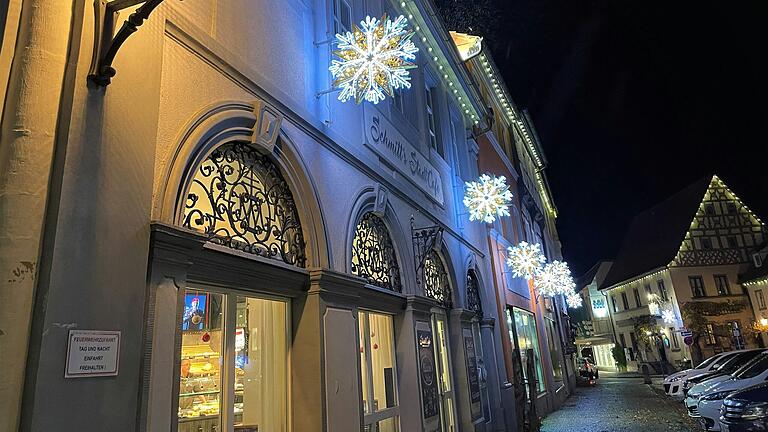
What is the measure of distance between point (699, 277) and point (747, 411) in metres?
31.0

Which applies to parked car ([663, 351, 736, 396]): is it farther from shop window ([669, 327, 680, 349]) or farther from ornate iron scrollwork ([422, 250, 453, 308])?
shop window ([669, 327, 680, 349])

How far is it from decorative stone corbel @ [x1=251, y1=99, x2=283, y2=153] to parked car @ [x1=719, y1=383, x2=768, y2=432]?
8.12 m

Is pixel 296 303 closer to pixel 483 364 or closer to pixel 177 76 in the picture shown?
pixel 177 76

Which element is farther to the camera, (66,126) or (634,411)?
(634,411)

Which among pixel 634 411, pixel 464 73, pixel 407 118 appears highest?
pixel 464 73

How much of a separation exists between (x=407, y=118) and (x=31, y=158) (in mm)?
7370

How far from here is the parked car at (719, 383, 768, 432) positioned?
25.1 feet

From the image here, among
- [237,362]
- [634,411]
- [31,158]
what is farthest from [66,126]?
[634,411]

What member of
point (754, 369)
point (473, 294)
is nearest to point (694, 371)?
point (754, 369)

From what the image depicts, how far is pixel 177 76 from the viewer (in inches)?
159

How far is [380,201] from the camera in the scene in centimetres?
769

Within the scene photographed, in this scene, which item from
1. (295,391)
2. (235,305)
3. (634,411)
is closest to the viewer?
(235,305)

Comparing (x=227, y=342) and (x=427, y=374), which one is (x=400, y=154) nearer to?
(x=427, y=374)

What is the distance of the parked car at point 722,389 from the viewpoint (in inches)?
415
